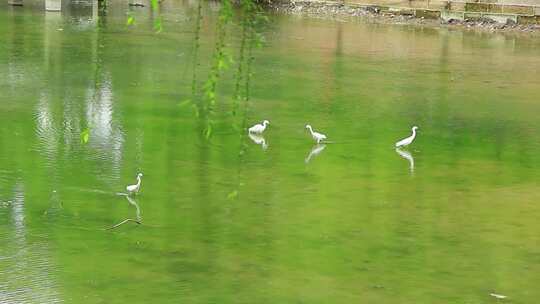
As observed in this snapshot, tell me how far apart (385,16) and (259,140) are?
43.7 feet

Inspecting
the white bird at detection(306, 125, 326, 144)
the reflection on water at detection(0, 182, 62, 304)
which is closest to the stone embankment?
the white bird at detection(306, 125, 326, 144)

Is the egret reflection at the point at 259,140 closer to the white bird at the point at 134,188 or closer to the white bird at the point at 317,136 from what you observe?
the white bird at the point at 317,136

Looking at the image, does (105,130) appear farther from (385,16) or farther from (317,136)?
(385,16)

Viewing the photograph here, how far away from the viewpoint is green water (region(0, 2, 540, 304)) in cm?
609

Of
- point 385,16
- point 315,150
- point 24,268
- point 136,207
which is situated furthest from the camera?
point 385,16

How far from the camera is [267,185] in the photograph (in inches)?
319

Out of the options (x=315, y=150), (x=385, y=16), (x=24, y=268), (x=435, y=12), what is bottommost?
(x=24, y=268)

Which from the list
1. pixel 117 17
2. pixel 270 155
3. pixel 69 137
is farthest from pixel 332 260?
pixel 117 17

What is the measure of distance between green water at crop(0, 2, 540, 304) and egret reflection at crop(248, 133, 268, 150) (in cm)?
6

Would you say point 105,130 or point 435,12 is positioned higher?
point 435,12

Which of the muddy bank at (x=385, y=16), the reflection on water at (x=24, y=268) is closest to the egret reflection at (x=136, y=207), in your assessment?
the reflection on water at (x=24, y=268)

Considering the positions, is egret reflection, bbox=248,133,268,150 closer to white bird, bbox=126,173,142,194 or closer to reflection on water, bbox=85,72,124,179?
reflection on water, bbox=85,72,124,179

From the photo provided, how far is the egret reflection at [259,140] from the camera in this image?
31.0 ft

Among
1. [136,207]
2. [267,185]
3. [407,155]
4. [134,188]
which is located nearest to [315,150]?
[407,155]
